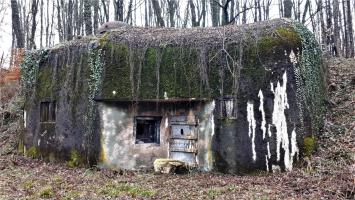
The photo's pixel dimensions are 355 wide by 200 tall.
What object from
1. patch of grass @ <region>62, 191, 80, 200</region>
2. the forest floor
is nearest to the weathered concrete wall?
the forest floor

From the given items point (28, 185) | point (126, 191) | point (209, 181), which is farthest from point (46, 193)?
point (209, 181)

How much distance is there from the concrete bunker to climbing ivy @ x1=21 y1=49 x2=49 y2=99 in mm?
1175

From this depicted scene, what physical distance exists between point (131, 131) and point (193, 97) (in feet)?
6.44

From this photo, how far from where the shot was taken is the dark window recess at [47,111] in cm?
1194

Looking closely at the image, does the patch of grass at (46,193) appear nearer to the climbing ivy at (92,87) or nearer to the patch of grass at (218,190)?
the climbing ivy at (92,87)

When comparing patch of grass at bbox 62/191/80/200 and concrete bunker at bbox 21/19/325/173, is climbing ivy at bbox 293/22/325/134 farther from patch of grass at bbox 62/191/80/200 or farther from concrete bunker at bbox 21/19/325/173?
patch of grass at bbox 62/191/80/200

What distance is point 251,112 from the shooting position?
32.0 feet

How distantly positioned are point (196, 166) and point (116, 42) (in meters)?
4.16

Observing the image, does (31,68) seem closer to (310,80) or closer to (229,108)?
(229,108)

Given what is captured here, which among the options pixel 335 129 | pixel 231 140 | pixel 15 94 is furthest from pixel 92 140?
pixel 15 94

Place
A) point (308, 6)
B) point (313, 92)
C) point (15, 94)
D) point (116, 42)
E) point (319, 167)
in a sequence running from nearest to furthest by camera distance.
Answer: point (319, 167) → point (313, 92) → point (116, 42) → point (15, 94) → point (308, 6)

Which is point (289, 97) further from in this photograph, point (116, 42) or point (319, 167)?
point (116, 42)

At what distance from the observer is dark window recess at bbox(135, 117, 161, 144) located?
35.3 ft

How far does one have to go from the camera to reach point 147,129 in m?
10.9
